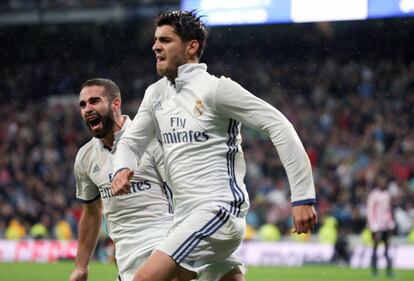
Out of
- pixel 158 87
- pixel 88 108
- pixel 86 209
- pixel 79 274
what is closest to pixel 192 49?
pixel 158 87

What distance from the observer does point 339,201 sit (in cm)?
1992

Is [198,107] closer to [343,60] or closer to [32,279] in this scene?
[32,279]

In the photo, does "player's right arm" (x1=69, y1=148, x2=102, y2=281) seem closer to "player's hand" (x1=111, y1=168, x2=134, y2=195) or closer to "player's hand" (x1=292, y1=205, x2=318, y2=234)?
"player's hand" (x1=111, y1=168, x2=134, y2=195)

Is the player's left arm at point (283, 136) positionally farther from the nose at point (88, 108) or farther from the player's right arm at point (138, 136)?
the nose at point (88, 108)

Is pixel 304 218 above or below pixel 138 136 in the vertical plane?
below

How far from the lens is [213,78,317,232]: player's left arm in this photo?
4219mm

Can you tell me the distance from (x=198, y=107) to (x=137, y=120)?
1.46 ft

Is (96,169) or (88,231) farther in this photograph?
(88,231)

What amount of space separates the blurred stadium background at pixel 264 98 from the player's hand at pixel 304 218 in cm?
1261

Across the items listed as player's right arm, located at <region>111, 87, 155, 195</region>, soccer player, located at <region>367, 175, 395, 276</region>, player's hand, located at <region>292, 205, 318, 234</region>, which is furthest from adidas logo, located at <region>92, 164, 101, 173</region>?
soccer player, located at <region>367, 175, 395, 276</region>

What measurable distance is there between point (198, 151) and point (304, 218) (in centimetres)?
74

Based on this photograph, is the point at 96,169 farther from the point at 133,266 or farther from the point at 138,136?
the point at 138,136

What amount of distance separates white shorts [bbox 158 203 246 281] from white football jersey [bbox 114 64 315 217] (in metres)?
0.06

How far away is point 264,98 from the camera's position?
2403 centimetres
